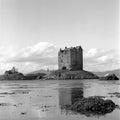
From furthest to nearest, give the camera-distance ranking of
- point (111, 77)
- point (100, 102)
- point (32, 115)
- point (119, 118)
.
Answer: point (111, 77), point (100, 102), point (32, 115), point (119, 118)

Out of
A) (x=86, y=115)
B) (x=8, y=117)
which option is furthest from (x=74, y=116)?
(x=8, y=117)

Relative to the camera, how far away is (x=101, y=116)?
22406mm


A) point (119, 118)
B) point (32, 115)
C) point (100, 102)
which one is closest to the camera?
point (119, 118)

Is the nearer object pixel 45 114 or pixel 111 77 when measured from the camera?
pixel 45 114

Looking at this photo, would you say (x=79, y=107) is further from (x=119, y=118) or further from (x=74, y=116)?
(x=119, y=118)

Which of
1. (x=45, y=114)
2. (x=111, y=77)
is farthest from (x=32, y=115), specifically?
(x=111, y=77)

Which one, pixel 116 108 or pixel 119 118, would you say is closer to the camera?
pixel 119 118

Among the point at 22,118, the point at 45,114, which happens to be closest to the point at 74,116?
the point at 45,114

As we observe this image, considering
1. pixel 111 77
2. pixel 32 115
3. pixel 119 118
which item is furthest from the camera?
pixel 111 77

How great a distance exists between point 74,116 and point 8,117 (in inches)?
246

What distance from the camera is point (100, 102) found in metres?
26.0

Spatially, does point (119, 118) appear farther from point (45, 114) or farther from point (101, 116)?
point (45, 114)

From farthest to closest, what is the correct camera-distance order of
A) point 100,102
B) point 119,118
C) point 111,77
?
point 111,77 → point 100,102 → point 119,118

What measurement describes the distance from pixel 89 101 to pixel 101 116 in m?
4.14
